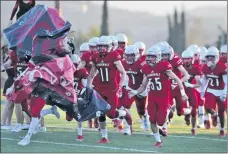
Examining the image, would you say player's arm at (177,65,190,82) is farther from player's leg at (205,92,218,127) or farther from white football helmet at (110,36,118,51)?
white football helmet at (110,36,118,51)

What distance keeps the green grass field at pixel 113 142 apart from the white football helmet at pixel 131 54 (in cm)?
131

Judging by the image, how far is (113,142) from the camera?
14.3 meters

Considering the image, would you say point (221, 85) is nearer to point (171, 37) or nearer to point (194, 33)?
point (171, 37)

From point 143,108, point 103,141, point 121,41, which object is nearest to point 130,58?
point 143,108

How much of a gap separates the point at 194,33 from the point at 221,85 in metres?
93.7

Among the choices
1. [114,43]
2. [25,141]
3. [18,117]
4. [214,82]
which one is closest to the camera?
[25,141]

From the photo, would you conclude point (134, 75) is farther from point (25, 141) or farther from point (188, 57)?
point (25, 141)

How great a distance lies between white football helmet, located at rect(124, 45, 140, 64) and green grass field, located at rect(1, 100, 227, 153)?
1314mm

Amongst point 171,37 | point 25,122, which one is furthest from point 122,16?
point 25,122

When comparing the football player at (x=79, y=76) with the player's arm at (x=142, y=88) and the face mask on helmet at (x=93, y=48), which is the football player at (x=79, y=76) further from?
the player's arm at (x=142, y=88)

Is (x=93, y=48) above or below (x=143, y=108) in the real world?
above

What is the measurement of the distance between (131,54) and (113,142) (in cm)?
217

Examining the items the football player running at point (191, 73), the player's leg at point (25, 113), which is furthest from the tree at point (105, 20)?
the player's leg at point (25, 113)

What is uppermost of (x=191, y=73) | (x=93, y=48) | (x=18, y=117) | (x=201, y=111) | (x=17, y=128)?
(x=93, y=48)
